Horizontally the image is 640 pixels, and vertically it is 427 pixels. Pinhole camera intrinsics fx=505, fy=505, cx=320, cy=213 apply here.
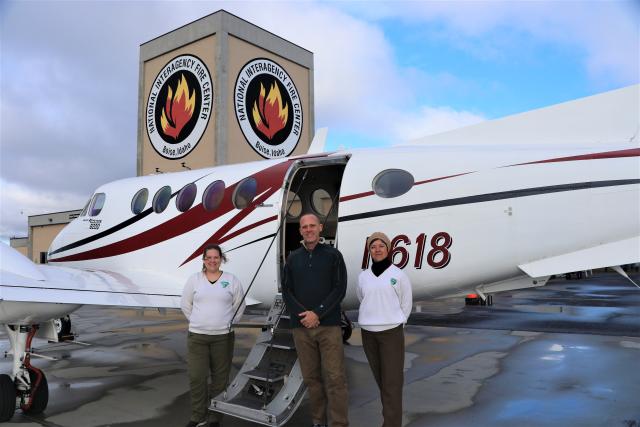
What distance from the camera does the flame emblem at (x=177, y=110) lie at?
918 inches

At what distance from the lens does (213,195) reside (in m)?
8.23

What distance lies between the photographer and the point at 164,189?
353 inches

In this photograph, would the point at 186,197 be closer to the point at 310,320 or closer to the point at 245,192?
the point at 245,192

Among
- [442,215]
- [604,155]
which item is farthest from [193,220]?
[604,155]

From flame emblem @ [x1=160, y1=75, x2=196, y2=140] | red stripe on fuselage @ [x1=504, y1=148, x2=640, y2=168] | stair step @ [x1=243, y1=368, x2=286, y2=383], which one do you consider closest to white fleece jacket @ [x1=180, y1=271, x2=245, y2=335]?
stair step @ [x1=243, y1=368, x2=286, y2=383]

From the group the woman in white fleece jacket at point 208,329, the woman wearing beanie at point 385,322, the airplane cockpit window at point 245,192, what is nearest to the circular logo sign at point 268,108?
the airplane cockpit window at point 245,192

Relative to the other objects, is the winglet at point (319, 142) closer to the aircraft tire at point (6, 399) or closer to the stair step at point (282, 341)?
the stair step at point (282, 341)

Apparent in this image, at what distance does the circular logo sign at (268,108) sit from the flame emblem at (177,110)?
2427 mm

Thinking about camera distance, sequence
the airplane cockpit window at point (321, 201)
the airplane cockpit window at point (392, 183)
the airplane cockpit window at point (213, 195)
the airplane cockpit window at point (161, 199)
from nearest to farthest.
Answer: the airplane cockpit window at point (392, 183)
the airplane cockpit window at point (213, 195)
the airplane cockpit window at point (161, 199)
the airplane cockpit window at point (321, 201)

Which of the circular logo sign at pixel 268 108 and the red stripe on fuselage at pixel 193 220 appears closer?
the red stripe on fuselage at pixel 193 220

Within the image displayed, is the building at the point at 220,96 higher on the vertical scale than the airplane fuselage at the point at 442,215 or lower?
higher

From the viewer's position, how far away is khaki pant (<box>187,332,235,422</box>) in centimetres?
535

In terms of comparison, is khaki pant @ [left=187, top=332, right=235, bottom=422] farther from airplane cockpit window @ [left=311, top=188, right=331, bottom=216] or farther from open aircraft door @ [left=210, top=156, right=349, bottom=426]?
airplane cockpit window @ [left=311, top=188, right=331, bottom=216]

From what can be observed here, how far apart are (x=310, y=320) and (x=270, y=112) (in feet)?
67.0
